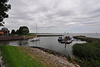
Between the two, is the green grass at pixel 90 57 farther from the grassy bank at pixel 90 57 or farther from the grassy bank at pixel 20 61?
the grassy bank at pixel 20 61

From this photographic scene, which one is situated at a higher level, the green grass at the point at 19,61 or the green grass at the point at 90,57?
the green grass at the point at 19,61

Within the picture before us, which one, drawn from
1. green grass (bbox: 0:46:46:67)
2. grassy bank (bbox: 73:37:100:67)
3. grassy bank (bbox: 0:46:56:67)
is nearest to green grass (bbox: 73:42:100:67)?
grassy bank (bbox: 73:37:100:67)

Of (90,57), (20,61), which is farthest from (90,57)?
(20,61)

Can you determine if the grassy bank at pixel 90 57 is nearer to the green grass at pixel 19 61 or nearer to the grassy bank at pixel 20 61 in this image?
the grassy bank at pixel 20 61

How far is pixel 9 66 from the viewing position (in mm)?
4891

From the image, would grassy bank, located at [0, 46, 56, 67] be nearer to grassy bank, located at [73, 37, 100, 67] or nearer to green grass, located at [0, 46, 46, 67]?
green grass, located at [0, 46, 46, 67]

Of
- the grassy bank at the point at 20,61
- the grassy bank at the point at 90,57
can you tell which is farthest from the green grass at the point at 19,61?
the grassy bank at the point at 90,57

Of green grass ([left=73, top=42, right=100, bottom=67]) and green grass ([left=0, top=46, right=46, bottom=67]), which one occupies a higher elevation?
green grass ([left=0, top=46, right=46, bottom=67])

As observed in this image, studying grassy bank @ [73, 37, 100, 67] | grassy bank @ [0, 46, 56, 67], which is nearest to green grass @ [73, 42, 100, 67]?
grassy bank @ [73, 37, 100, 67]

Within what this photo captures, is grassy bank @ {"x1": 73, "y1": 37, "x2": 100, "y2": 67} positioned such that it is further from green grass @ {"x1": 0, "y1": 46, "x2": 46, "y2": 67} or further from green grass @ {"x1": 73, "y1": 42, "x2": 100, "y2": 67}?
green grass @ {"x1": 0, "y1": 46, "x2": 46, "y2": 67}

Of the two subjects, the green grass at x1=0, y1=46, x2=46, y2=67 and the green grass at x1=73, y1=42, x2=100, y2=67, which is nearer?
the green grass at x1=0, y1=46, x2=46, y2=67

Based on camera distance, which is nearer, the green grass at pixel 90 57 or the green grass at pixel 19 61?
the green grass at pixel 19 61

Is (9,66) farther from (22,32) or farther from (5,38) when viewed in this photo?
(22,32)

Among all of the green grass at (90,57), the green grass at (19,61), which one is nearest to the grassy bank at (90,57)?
the green grass at (90,57)
